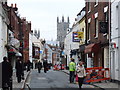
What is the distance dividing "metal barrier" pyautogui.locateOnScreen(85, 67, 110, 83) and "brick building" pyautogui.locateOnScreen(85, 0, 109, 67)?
2.26m

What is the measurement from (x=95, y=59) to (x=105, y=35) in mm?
5212

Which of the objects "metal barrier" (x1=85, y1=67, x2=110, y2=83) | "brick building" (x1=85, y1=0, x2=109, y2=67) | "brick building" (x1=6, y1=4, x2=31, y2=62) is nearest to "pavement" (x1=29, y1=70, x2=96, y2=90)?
"metal barrier" (x1=85, y1=67, x2=110, y2=83)

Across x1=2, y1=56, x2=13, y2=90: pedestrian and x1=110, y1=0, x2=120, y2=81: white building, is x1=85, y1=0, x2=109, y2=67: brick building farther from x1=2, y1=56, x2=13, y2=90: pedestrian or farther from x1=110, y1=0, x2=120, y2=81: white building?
x1=2, y1=56, x2=13, y2=90: pedestrian

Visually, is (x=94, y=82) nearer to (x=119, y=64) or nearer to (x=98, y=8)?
(x=119, y=64)

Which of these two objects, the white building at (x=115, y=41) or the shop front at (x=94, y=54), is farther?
the shop front at (x=94, y=54)

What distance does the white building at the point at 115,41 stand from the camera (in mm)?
21875

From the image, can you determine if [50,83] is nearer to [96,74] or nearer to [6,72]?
[96,74]

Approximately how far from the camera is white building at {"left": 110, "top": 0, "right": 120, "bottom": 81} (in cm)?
2188

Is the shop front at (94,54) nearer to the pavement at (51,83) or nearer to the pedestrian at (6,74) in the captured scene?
the pavement at (51,83)

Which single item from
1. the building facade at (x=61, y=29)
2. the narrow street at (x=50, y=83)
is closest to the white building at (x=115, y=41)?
the narrow street at (x=50, y=83)

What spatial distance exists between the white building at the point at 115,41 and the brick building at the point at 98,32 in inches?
49.0

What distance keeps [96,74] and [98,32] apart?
6294 mm

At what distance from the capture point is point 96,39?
29047mm

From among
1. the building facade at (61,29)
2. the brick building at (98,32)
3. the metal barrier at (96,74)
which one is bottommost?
the metal barrier at (96,74)
